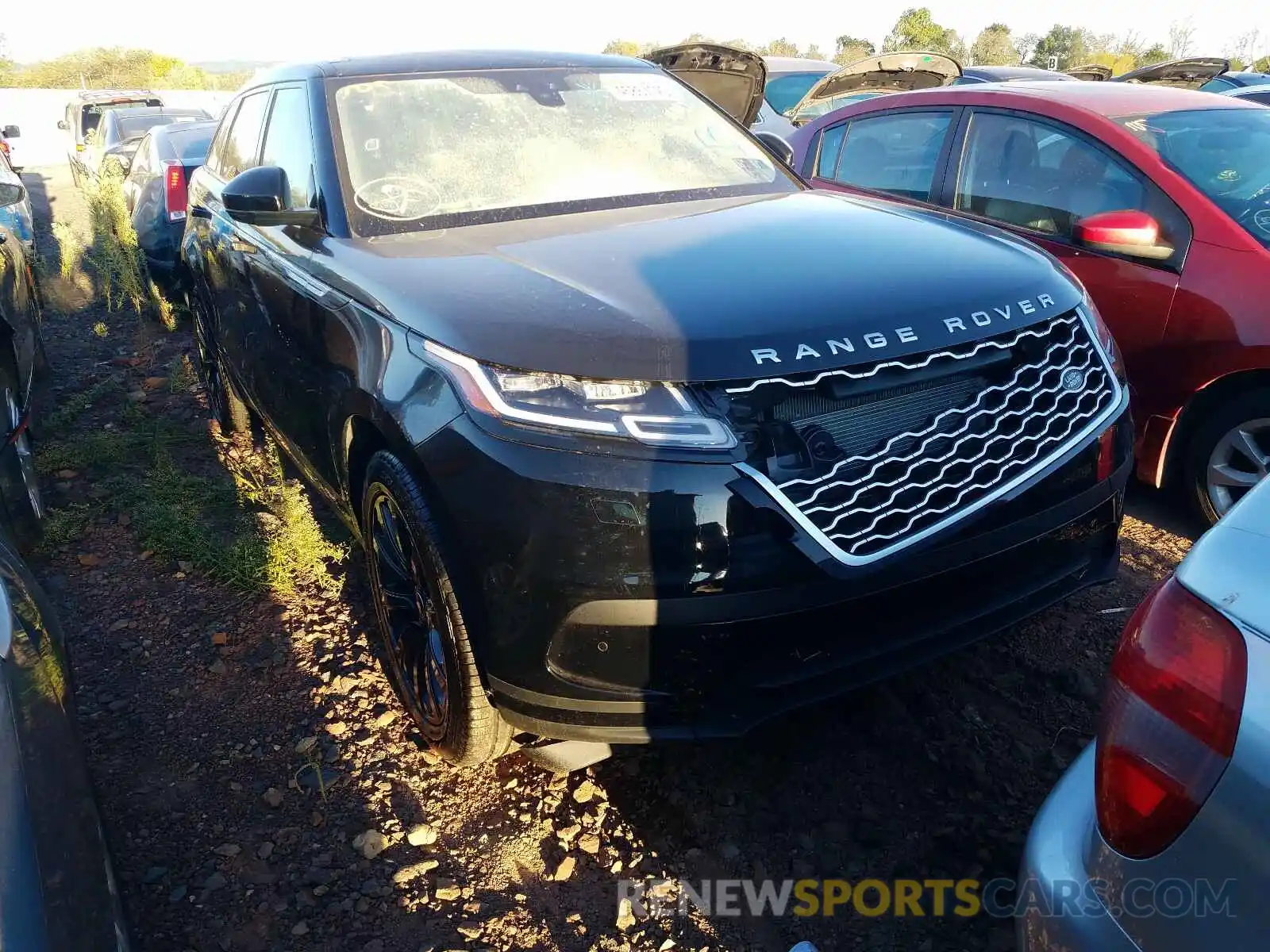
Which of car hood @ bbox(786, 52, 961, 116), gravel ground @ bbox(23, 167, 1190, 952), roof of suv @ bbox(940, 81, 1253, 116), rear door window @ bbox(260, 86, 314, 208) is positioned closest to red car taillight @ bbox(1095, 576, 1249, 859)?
gravel ground @ bbox(23, 167, 1190, 952)

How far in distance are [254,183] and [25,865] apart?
2.24m

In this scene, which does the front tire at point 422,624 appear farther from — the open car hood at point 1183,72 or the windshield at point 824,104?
the open car hood at point 1183,72

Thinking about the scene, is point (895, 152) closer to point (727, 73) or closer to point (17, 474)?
point (727, 73)

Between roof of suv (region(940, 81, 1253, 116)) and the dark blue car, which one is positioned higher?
roof of suv (region(940, 81, 1253, 116))

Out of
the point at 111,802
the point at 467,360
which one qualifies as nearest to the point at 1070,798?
the point at 467,360

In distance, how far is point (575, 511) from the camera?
186cm

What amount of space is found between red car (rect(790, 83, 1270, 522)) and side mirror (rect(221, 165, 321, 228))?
2.44 meters

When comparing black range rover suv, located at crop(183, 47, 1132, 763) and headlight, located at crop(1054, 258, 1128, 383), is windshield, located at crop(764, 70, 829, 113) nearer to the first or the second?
black range rover suv, located at crop(183, 47, 1132, 763)

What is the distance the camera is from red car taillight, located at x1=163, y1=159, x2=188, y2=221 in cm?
670

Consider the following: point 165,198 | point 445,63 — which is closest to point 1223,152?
point 445,63

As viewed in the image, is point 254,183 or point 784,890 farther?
point 254,183

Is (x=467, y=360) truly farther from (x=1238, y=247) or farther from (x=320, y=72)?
(x=1238, y=247)

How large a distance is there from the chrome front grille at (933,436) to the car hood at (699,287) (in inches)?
3.0

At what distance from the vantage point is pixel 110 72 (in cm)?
4291
